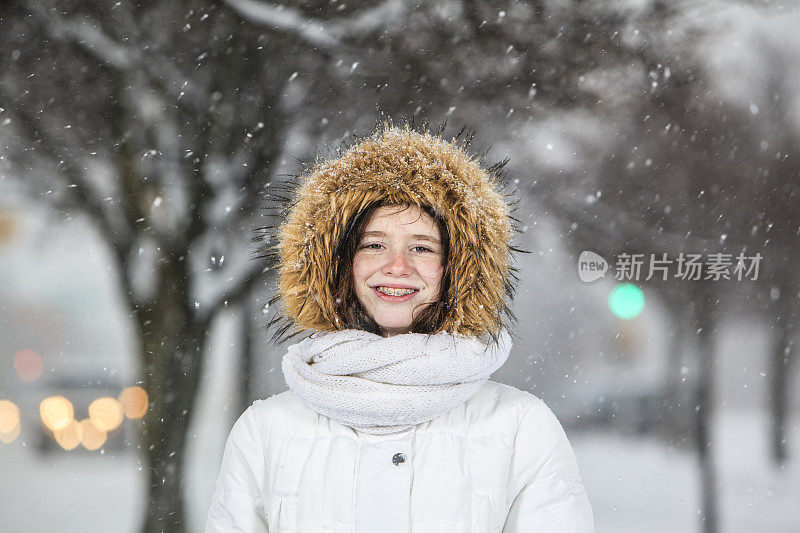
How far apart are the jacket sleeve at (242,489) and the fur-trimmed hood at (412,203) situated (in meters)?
0.30

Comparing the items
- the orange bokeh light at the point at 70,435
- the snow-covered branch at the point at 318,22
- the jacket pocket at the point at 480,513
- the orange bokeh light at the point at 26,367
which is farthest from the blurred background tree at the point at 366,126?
the jacket pocket at the point at 480,513

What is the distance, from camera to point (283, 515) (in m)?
1.47

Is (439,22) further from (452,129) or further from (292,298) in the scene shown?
(292,298)

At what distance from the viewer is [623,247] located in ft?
12.1

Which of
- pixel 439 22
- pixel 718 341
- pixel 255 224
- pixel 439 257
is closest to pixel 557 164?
pixel 439 22

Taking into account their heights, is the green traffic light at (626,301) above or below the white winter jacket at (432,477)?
above

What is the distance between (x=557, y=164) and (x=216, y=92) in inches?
70.1

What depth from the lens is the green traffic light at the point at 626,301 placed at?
3738mm

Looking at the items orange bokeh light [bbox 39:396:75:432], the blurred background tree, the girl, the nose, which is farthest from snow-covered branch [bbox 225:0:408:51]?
the nose

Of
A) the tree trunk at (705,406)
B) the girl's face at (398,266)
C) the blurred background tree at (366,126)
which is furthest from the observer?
the tree trunk at (705,406)

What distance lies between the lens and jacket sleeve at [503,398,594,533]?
1.41 metres

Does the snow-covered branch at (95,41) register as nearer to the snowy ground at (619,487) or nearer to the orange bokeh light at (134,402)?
the orange bokeh light at (134,402)

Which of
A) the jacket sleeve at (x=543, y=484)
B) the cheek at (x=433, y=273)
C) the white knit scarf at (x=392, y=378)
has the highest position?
the cheek at (x=433, y=273)

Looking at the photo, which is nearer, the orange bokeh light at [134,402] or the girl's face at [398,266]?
the girl's face at [398,266]
